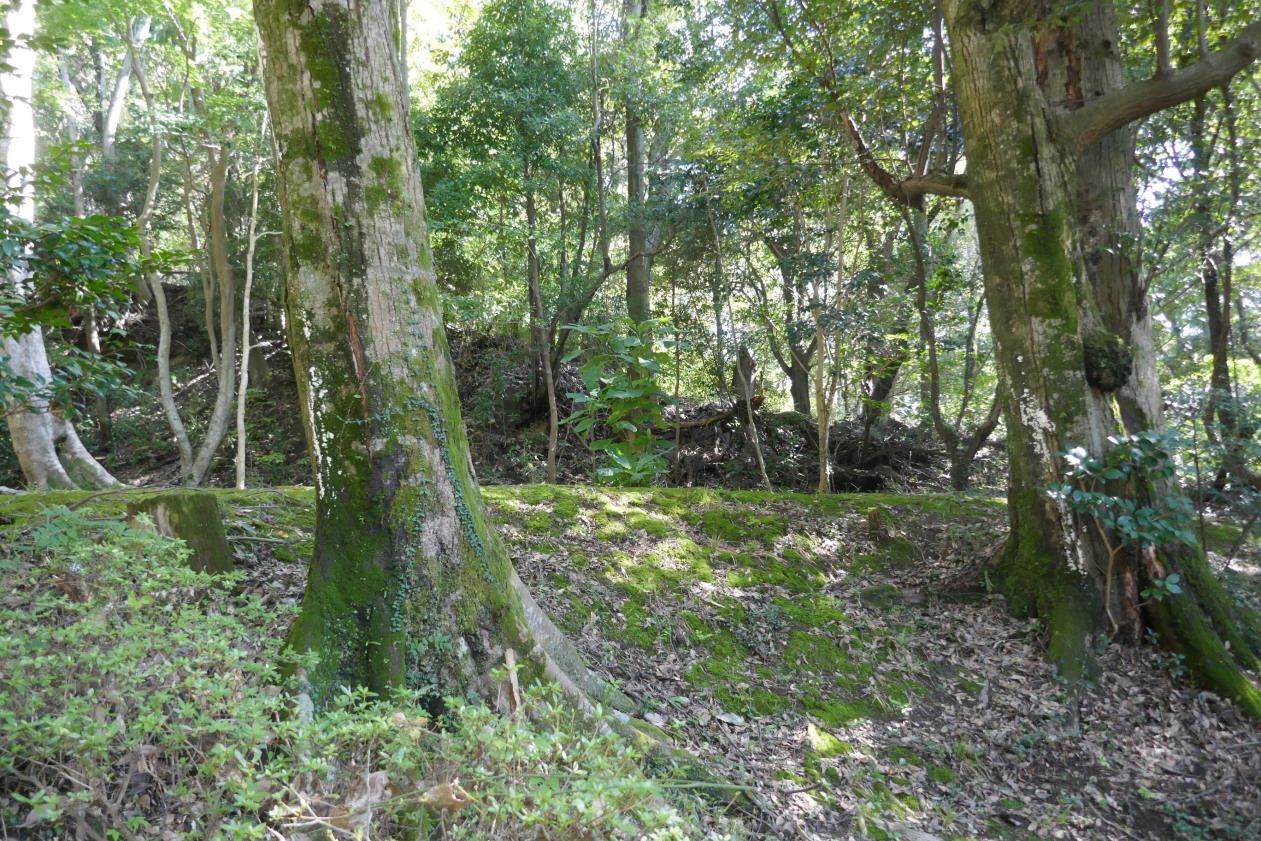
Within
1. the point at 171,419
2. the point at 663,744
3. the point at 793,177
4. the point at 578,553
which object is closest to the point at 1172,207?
the point at 793,177

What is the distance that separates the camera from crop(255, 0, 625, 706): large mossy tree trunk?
8.76 feet

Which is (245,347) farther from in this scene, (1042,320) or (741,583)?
(1042,320)

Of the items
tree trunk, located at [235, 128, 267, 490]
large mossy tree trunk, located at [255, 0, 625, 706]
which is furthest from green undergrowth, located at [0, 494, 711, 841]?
tree trunk, located at [235, 128, 267, 490]

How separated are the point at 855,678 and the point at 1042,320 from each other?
2776 millimetres

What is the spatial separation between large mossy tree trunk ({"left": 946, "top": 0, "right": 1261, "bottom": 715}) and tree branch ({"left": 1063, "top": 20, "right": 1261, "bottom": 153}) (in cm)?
1

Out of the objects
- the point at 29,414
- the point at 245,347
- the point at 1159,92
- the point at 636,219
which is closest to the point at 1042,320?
the point at 1159,92

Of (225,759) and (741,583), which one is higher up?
(225,759)

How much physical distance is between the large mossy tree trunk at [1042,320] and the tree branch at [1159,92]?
0.01 meters

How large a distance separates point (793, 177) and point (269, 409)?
10436mm

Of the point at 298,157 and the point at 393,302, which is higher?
the point at 298,157

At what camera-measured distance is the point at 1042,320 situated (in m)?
4.69

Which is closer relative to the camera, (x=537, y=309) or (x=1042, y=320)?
(x=1042, y=320)

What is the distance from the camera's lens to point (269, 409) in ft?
42.2

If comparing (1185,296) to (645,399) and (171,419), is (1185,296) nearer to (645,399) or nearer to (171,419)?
(645,399)
